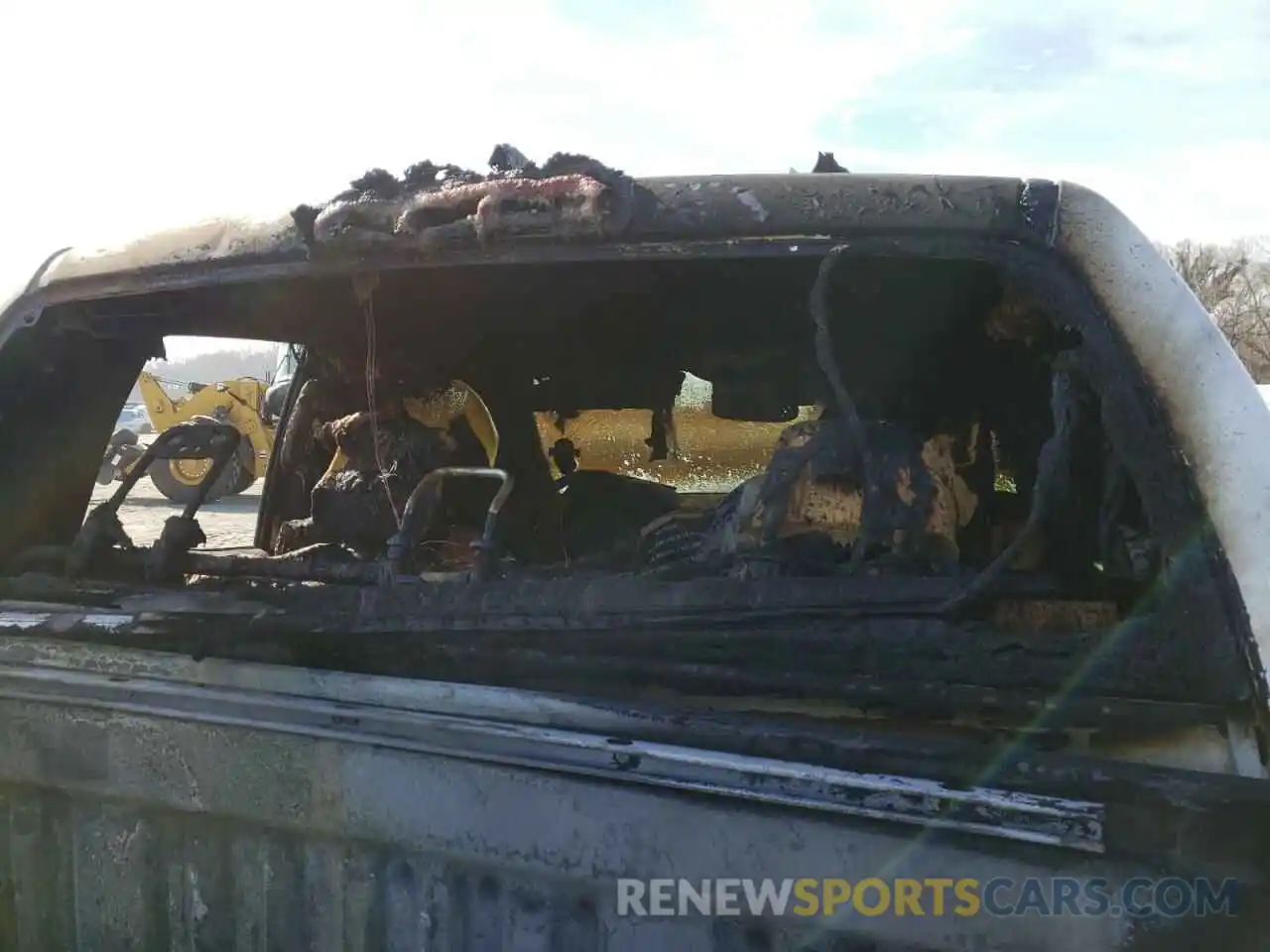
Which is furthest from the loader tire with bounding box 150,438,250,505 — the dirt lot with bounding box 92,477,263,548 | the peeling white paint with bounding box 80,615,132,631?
the peeling white paint with bounding box 80,615,132,631

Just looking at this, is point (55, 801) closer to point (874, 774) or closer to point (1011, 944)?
point (874, 774)

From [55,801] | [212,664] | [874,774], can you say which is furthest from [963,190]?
[55,801]

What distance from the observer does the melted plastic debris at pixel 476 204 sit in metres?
1.63

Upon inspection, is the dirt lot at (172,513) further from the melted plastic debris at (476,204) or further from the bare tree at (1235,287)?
the bare tree at (1235,287)

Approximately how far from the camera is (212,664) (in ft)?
6.04

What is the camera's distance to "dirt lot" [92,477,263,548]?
31.4 ft

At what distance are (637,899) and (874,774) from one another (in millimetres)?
388

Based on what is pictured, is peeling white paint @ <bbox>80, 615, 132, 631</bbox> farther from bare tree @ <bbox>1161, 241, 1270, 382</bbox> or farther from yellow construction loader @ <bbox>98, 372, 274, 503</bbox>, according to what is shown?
bare tree @ <bbox>1161, 241, 1270, 382</bbox>

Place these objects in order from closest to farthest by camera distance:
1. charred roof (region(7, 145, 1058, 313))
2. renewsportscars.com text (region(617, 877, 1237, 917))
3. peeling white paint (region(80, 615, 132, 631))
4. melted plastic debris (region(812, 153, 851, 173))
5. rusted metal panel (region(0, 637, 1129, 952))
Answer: renewsportscars.com text (region(617, 877, 1237, 917))
rusted metal panel (region(0, 637, 1129, 952))
charred roof (region(7, 145, 1058, 313))
peeling white paint (region(80, 615, 132, 631))
melted plastic debris (region(812, 153, 851, 173))

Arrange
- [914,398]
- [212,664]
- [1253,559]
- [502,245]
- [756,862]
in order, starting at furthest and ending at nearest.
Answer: [914,398] → [212,664] → [502,245] → [756,862] → [1253,559]

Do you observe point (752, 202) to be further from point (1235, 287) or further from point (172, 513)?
point (1235, 287)

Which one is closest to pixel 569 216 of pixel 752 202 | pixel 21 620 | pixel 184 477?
pixel 752 202

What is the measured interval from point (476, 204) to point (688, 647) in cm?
79

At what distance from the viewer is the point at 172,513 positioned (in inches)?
463
